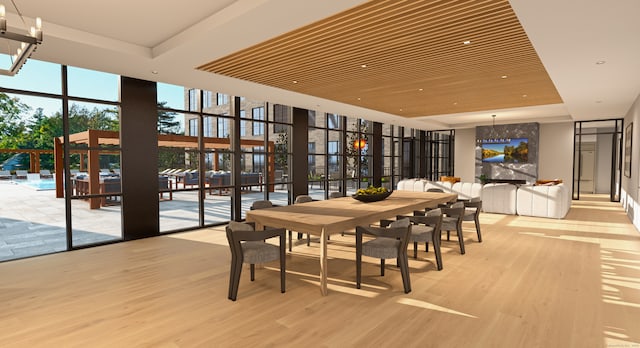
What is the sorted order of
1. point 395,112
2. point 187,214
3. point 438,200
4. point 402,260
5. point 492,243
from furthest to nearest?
point 395,112, point 187,214, point 438,200, point 492,243, point 402,260

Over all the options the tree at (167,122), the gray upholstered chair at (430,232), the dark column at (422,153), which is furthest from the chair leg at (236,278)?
the dark column at (422,153)

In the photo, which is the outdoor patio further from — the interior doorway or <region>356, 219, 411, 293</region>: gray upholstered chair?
the interior doorway

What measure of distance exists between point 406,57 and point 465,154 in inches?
419

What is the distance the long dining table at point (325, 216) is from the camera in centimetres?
354

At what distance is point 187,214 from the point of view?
8375 millimetres

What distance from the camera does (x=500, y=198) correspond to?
337 inches

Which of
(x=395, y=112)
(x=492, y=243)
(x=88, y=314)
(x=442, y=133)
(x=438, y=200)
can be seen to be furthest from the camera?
(x=442, y=133)

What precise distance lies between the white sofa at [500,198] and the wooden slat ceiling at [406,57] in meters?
2.18

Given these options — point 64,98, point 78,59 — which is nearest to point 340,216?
point 78,59

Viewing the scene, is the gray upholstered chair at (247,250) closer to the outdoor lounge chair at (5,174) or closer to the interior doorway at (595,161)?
the outdoor lounge chair at (5,174)

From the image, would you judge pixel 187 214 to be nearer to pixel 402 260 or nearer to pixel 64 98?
pixel 64 98

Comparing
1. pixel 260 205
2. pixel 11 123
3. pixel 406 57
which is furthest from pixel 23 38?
pixel 406 57

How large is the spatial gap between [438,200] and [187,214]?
19.3 feet

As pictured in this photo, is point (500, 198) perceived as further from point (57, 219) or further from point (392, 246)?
point (57, 219)
